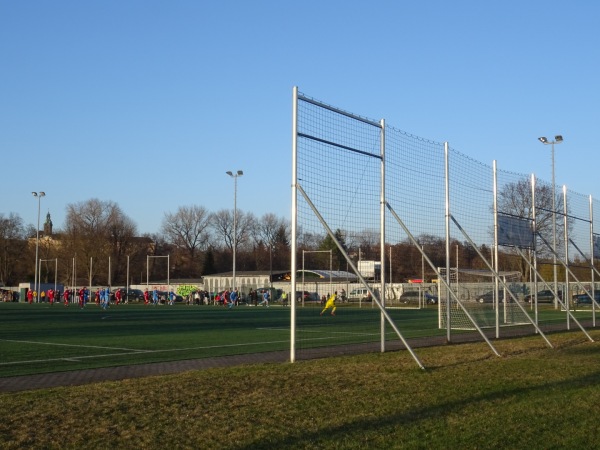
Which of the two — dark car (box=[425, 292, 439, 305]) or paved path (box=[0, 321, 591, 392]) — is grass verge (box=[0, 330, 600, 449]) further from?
dark car (box=[425, 292, 439, 305])

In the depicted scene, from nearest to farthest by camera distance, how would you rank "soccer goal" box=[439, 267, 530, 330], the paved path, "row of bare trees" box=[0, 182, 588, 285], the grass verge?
the grass verge → the paved path → "soccer goal" box=[439, 267, 530, 330] → "row of bare trees" box=[0, 182, 588, 285]

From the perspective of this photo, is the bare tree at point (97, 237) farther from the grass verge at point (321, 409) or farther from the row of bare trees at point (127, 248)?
the grass verge at point (321, 409)

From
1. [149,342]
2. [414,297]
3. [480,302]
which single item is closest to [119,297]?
[414,297]

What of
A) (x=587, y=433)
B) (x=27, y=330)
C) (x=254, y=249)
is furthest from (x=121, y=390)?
(x=254, y=249)

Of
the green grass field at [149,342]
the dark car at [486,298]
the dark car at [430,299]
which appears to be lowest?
the green grass field at [149,342]

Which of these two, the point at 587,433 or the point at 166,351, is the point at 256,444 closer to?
the point at 587,433

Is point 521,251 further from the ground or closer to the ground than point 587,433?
further from the ground

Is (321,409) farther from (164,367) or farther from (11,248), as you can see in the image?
(11,248)

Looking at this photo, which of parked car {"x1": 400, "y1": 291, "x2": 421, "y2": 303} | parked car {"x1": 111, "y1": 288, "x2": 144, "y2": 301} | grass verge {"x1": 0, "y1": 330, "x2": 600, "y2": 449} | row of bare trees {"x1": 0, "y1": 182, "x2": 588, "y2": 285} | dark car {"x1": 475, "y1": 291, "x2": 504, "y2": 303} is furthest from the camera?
row of bare trees {"x1": 0, "y1": 182, "x2": 588, "y2": 285}

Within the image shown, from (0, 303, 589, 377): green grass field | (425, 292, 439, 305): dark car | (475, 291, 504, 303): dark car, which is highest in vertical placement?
(475, 291, 504, 303): dark car

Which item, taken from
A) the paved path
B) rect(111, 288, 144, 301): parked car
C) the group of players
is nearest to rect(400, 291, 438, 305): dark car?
the group of players

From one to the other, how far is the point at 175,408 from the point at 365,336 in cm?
1419

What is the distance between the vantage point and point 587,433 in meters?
7.19

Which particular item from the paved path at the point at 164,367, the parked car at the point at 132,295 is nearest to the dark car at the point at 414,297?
the parked car at the point at 132,295
